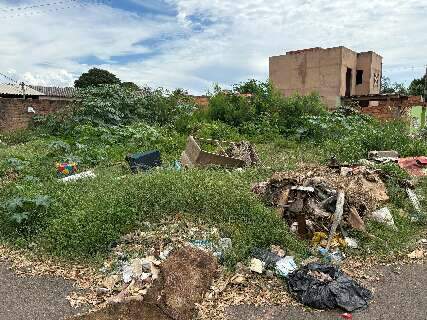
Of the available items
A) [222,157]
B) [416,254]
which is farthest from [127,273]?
[222,157]

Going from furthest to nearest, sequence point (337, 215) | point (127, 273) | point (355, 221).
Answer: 1. point (355, 221)
2. point (337, 215)
3. point (127, 273)

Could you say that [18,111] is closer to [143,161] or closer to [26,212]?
[143,161]

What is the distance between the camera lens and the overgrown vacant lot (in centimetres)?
460

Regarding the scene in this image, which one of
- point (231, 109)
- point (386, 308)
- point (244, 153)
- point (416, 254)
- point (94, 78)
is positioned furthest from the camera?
point (94, 78)

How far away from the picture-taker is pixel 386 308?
3.55 meters

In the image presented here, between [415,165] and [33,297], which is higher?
[415,165]

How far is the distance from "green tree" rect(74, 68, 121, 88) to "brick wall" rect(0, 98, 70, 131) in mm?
19636

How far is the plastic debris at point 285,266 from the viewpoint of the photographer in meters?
3.96

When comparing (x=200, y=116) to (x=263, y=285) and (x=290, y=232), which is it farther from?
(x=263, y=285)

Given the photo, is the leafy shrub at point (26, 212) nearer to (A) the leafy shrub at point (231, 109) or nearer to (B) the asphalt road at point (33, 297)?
(B) the asphalt road at point (33, 297)

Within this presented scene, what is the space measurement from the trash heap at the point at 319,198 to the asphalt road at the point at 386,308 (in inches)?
35.0

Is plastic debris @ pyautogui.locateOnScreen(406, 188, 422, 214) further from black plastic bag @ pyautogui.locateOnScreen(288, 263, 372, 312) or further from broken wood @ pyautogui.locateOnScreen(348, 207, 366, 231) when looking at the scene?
black plastic bag @ pyautogui.locateOnScreen(288, 263, 372, 312)

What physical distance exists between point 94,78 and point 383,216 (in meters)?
31.1

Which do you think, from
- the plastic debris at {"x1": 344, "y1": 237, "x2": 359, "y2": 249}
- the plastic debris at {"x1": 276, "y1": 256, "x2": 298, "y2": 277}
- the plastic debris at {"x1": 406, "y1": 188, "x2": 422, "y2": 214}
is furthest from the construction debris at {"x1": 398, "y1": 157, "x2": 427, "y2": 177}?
the plastic debris at {"x1": 276, "y1": 256, "x2": 298, "y2": 277}
